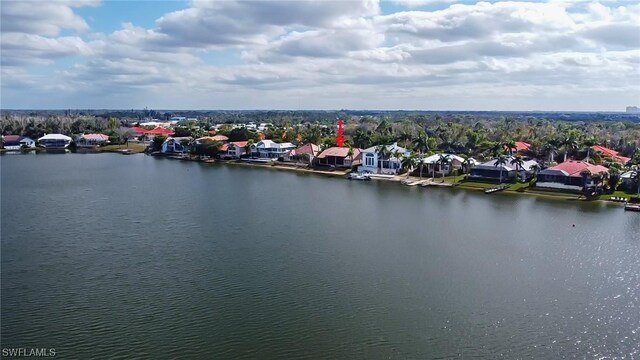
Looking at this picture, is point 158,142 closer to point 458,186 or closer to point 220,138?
point 220,138

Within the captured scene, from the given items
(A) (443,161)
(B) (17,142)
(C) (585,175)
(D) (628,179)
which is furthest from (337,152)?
(B) (17,142)

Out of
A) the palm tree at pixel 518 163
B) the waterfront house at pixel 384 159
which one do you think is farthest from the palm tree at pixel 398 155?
the palm tree at pixel 518 163

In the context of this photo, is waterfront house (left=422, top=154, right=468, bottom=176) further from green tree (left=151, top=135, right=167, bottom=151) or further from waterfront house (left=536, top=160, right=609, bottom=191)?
green tree (left=151, top=135, right=167, bottom=151)

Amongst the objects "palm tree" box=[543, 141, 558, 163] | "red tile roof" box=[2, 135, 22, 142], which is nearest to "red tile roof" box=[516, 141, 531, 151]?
"palm tree" box=[543, 141, 558, 163]

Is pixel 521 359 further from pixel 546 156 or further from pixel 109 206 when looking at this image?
pixel 546 156

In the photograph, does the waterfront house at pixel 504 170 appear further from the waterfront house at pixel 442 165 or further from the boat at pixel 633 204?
the boat at pixel 633 204

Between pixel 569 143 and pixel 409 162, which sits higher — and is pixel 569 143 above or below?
above
